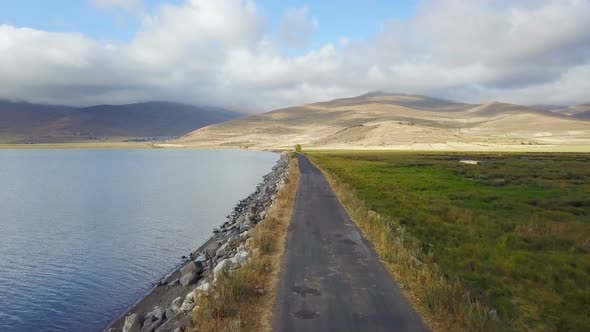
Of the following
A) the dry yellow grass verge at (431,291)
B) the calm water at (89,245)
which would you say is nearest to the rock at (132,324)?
the calm water at (89,245)

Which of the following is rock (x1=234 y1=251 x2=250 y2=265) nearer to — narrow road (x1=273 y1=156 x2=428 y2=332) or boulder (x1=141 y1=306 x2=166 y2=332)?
narrow road (x1=273 y1=156 x2=428 y2=332)

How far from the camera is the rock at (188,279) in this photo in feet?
57.2

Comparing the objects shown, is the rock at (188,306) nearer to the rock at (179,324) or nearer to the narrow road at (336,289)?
the rock at (179,324)

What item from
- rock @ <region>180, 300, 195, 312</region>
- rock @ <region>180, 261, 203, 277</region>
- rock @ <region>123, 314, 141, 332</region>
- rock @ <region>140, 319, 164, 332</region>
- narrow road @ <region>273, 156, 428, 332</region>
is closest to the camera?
narrow road @ <region>273, 156, 428, 332</region>

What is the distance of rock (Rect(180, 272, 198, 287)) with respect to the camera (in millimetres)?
17438

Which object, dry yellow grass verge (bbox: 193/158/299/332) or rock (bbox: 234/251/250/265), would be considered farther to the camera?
rock (bbox: 234/251/250/265)

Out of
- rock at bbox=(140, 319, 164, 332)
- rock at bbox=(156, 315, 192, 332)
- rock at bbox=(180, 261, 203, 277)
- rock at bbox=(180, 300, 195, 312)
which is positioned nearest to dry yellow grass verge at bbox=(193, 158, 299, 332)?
rock at bbox=(156, 315, 192, 332)

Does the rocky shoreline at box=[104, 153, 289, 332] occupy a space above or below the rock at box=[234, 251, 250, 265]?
below

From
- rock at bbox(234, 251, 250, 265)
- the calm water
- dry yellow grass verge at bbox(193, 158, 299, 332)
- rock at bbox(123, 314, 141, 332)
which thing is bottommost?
the calm water

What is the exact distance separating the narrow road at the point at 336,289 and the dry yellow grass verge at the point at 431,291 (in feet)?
1.14

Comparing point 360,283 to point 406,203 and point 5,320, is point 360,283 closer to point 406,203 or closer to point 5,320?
point 5,320

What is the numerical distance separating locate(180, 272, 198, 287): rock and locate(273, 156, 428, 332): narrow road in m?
4.24

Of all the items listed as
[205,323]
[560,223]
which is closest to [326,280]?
[205,323]

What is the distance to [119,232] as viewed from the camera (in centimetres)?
3162
